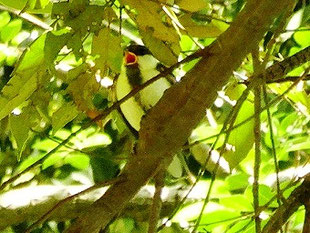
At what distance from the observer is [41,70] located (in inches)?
21.6

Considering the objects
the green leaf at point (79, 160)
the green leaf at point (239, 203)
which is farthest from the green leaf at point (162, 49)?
the green leaf at point (79, 160)

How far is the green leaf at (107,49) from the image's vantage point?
0.51m

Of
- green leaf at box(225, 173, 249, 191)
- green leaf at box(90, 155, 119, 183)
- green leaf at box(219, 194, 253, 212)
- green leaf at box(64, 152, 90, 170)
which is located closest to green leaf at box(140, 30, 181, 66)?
green leaf at box(219, 194, 253, 212)

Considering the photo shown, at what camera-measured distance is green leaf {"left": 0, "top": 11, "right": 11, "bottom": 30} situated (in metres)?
1.33

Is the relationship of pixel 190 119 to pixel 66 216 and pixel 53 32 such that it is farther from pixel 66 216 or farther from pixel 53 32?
pixel 66 216

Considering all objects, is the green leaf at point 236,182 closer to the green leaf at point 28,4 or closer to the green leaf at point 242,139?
the green leaf at point 242,139

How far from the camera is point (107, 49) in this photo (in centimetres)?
51

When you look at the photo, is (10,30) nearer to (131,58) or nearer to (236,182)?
(131,58)

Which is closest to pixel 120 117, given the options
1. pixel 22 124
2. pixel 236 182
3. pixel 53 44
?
pixel 236 182

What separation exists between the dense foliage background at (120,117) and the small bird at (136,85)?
0.09 metres

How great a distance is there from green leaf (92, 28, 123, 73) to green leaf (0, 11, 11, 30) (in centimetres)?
86

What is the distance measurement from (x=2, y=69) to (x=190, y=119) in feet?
3.62

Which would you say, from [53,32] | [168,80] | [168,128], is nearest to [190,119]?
[168,128]

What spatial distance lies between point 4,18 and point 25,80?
84cm
